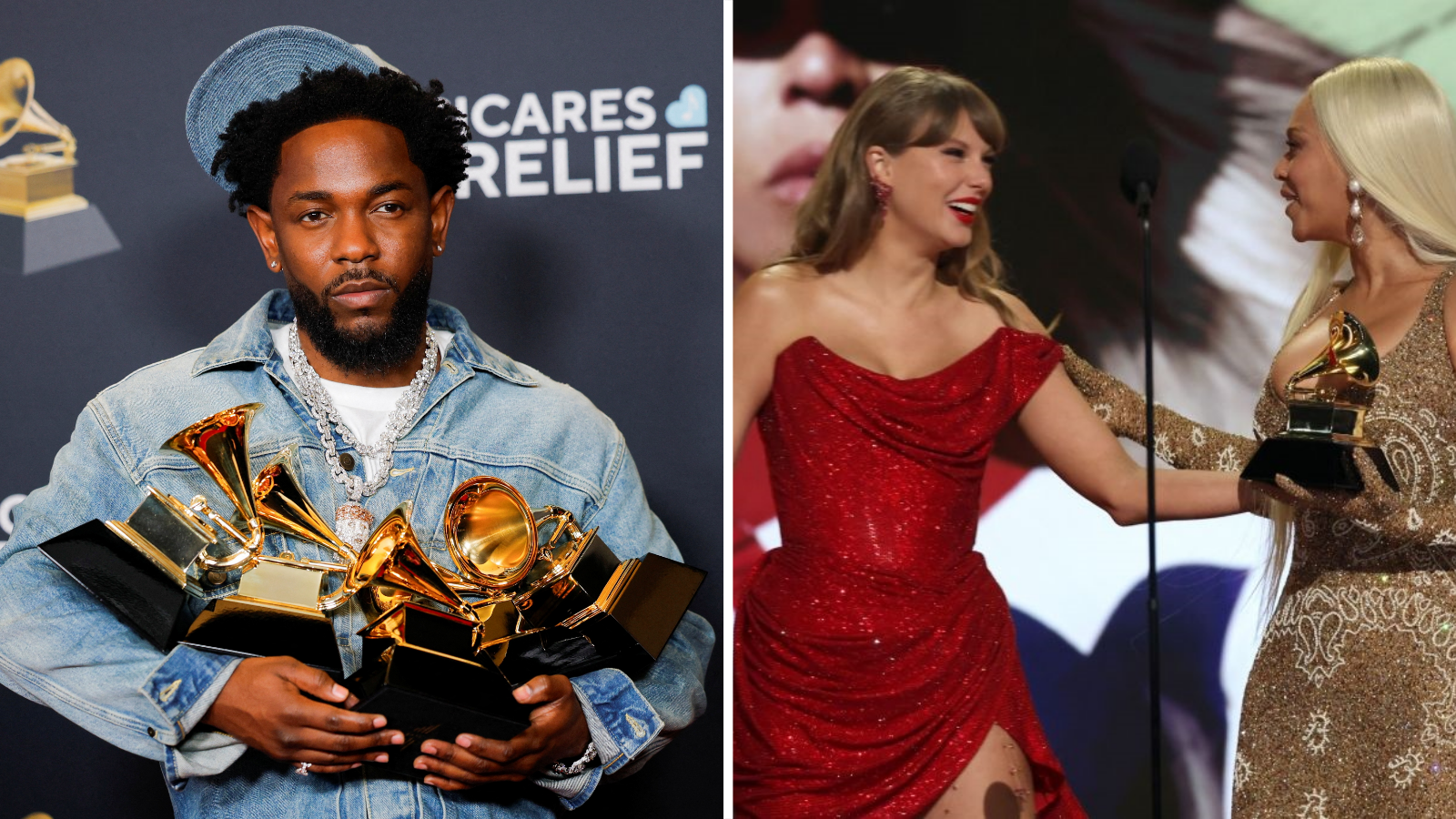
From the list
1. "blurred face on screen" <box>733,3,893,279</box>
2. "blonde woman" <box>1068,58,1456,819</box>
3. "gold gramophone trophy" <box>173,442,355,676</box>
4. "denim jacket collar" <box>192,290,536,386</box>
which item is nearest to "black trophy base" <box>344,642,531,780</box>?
"gold gramophone trophy" <box>173,442,355,676</box>

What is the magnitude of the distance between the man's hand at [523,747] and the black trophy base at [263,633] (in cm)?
21

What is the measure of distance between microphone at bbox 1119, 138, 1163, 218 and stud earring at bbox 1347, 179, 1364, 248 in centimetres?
36

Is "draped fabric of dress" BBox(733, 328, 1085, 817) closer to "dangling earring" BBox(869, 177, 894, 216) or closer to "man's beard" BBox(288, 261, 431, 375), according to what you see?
"dangling earring" BBox(869, 177, 894, 216)

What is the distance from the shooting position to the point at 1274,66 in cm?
305

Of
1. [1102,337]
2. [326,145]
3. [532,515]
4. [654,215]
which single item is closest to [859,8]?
[654,215]

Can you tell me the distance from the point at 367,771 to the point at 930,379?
126 centimetres

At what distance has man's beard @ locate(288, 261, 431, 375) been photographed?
8.87 feet

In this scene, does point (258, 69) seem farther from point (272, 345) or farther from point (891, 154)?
point (891, 154)

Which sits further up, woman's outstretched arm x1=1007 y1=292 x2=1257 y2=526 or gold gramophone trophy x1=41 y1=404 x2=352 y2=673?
gold gramophone trophy x1=41 y1=404 x2=352 y2=673

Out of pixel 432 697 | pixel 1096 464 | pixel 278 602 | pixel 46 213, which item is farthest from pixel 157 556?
pixel 1096 464

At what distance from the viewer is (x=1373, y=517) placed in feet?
8.65

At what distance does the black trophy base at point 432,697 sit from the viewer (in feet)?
7.46

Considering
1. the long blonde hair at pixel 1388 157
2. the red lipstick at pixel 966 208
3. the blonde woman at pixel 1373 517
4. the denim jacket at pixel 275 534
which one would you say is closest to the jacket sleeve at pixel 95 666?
the denim jacket at pixel 275 534

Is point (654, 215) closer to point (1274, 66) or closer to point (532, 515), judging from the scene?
point (532, 515)
